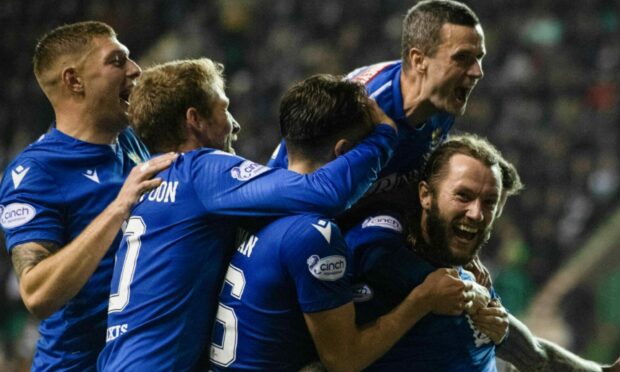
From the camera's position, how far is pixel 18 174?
10.4 feet

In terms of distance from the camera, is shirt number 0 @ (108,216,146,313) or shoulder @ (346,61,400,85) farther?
shoulder @ (346,61,400,85)

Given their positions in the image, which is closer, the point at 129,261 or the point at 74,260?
the point at 129,261

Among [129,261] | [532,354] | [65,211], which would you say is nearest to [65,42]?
[65,211]

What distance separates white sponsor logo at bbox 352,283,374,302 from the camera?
2.93 m

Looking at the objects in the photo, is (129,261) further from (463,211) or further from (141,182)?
(463,211)

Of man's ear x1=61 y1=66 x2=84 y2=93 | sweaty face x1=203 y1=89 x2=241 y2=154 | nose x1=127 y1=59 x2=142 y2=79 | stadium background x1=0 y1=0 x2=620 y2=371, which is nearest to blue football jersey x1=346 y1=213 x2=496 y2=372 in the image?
sweaty face x1=203 y1=89 x2=241 y2=154

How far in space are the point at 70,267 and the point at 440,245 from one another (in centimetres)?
119

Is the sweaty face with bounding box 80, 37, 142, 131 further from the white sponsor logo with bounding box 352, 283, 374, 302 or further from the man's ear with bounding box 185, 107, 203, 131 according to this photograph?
the white sponsor logo with bounding box 352, 283, 374, 302

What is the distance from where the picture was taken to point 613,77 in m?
10.4

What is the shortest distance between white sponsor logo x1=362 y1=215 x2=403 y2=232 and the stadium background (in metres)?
5.89

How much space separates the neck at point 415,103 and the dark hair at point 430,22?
0.08 metres

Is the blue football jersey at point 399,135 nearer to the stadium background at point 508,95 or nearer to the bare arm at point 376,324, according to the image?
the bare arm at point 376,324

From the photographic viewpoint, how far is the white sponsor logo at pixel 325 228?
8.50ft

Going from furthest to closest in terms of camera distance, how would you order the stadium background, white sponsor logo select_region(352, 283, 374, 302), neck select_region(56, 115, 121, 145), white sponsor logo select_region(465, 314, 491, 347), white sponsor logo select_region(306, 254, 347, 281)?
the stadium background < neck select_region(56, 115, 121, 145) < white sponsor logo select_region(465, 314, 491, 347) < white sponsor logo select_region(352, 283, 374, 302) < white sponsor logo select_region(306, 254, 347, 281)
